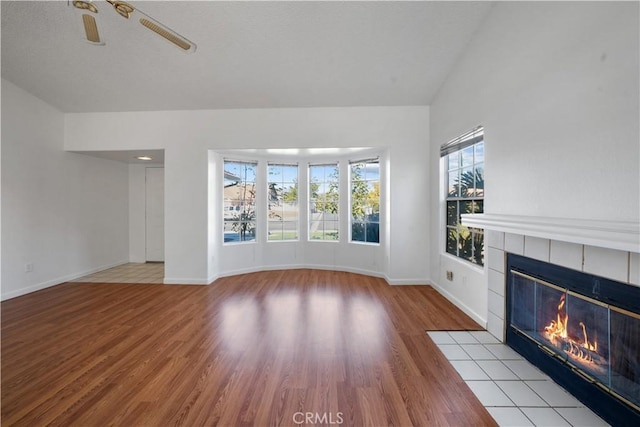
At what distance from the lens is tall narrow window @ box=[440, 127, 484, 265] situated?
9.61 ft

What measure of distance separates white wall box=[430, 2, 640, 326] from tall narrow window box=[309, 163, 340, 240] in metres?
2.59

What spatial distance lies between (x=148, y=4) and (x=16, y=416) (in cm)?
334

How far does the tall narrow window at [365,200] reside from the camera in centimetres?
469

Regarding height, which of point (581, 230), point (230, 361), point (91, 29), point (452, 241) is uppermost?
point (91, 29)

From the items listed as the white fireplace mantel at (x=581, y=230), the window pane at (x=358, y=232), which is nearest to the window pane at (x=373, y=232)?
the window pane at (x=358, y=232)

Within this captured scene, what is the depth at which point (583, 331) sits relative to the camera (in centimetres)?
171

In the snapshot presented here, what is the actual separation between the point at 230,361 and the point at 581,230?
2.51 m

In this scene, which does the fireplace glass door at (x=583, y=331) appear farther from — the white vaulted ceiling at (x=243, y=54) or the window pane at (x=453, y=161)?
the white vaulted ceiling at (x=243, y=54)

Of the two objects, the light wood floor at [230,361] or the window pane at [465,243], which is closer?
the light wood floor at [230,361]

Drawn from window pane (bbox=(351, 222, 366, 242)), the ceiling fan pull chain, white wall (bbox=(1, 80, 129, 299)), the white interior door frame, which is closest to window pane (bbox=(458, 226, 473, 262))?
window pane (bbox=(351, 222, 366, 242))

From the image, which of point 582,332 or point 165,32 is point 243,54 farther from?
point 582,332

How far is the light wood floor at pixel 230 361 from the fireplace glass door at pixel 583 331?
717 mm

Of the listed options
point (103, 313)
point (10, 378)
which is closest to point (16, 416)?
point (10, 378)

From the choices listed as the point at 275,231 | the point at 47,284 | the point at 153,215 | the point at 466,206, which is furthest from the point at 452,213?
the point at 47,284
